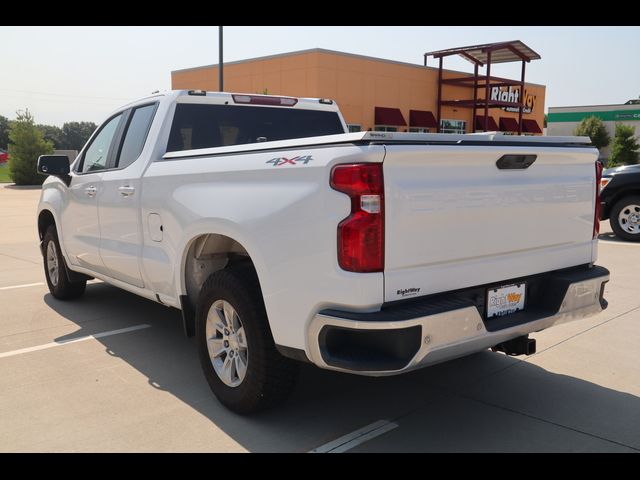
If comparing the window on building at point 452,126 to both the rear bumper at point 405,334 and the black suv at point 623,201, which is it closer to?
the black suv at point 623,201

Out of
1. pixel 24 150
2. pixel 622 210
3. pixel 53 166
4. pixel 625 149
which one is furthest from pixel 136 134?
pixel 625 149

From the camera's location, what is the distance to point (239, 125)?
5.03m

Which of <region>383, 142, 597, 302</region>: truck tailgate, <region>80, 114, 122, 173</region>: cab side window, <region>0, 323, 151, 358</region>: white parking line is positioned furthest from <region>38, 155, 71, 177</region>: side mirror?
<region>383, 142, 597, 302</region>: truck tailgate

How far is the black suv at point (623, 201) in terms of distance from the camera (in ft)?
35.3

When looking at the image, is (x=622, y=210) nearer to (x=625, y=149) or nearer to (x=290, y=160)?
(x=290, y=160)

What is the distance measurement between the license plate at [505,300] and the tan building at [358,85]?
2392cm

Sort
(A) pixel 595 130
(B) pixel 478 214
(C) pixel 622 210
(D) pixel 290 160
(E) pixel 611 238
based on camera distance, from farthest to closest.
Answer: (A) pixel 595 130
(E) pixel 611 238
(C) pixel 622 210
(B) pixel 478 214
(D) pixel 290 160

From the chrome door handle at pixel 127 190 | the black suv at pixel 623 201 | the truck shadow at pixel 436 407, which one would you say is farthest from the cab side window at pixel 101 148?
the black suv at pixel 623 201

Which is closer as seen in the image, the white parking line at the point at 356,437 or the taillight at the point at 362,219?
the taillight at the point at 362,219

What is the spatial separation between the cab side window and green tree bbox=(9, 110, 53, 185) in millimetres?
25434

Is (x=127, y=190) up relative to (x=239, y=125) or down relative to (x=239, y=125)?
down

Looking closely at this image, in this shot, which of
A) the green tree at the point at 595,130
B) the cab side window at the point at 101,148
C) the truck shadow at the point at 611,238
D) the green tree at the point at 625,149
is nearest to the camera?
the cab side window at the point at 101,148

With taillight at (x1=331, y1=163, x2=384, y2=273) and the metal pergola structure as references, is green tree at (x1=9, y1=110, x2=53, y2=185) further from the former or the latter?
taillight at (x1=331, y1=163, x2=384, y2=273)

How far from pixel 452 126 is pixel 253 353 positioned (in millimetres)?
32443
